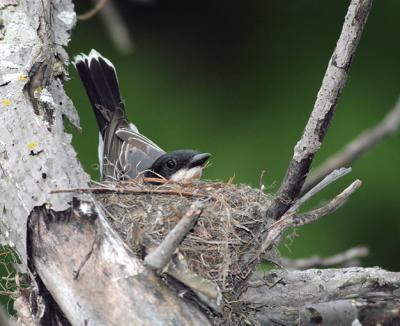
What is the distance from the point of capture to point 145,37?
7023 millimetres

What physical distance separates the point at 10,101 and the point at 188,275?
40.5 inches

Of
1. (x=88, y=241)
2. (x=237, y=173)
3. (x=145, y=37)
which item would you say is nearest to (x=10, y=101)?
(x=88, y=241)

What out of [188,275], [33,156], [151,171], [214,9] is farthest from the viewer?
[214,9]

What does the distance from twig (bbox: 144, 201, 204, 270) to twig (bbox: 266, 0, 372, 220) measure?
586mm

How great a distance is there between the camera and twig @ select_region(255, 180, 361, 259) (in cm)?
351

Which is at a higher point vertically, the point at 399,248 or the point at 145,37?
the point at 145,37

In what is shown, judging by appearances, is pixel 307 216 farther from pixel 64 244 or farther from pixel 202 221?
pixel 64 244

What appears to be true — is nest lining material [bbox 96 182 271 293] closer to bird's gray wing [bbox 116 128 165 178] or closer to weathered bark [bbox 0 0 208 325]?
weathered bark [bbox 0 0 208 325]

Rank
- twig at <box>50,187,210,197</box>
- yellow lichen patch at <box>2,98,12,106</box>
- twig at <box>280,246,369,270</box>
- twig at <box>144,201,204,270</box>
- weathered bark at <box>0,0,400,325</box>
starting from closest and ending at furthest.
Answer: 1. twig at <box>144,201,204,270</box>
2. weathered bark at <box>0,0,400,325</box>
3. twig at <box>50,187,210,197</box>
4. yellow lichen patch at <box>2,98,12,106</box>
5. twig at <box>280,246,369,270</box>

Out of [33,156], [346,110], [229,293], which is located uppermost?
[346,110]

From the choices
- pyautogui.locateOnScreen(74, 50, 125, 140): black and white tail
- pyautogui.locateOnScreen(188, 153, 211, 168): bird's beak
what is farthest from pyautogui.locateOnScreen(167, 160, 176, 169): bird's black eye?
pyautogui.locateOnScreen(74, 50, 125, 140): black and white tail

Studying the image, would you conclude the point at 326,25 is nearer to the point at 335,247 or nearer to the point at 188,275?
the point at 335,247

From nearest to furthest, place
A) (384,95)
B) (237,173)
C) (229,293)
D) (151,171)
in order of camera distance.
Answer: (229,293), (151,171), (237,173), (384,95)

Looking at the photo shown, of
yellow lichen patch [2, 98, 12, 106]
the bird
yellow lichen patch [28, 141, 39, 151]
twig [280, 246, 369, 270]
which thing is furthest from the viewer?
the bird
